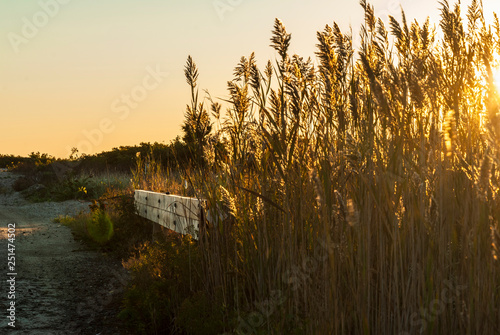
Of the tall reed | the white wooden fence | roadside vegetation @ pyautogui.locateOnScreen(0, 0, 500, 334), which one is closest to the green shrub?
the white wooden fence

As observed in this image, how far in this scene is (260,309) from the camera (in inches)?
114

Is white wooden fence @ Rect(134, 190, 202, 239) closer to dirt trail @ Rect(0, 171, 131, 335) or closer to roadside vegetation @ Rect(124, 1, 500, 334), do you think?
roadside vegetation @ Rect(124, 1, 500, 334)

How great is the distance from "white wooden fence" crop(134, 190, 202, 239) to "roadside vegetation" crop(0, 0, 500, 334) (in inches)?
11.4

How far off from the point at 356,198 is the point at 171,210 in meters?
3.56

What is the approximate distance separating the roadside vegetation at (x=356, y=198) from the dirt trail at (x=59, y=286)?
0.54 metres

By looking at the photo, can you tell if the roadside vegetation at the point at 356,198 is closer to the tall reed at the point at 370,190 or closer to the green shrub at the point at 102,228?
the tall reed at the point at 370,190

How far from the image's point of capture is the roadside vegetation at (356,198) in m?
A: 2.03

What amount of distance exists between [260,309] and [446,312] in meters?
1.12

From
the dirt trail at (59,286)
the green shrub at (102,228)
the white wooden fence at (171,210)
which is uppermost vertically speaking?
the white wooden fence at (171,210)

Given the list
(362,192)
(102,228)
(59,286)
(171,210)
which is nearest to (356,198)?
(362,192)

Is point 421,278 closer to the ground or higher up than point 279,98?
closer to the ground

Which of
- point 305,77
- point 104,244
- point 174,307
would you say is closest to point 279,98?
point 305,77

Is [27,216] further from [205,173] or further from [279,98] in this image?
[279,98]

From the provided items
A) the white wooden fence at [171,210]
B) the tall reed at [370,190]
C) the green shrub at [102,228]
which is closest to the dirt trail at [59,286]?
the green shrub at [102,228]
